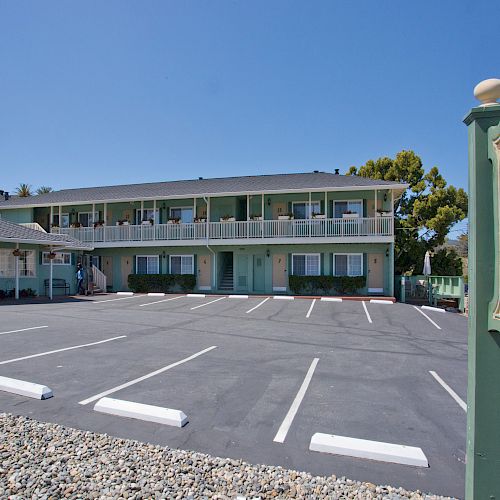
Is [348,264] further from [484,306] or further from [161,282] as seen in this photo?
[484,306]

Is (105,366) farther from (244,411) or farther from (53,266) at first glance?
(53,266)

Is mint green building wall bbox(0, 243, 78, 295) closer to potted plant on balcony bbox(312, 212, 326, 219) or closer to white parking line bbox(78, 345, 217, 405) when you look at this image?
potted plant on balcony bbox(312, 212, 326, 219)

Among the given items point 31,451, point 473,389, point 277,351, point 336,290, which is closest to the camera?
point 473,389

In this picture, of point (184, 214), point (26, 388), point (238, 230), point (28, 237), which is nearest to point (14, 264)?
point (28, 237)

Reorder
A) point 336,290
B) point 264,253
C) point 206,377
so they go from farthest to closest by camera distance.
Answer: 1. point 264,253
2. point 336,290
3. point 206,377

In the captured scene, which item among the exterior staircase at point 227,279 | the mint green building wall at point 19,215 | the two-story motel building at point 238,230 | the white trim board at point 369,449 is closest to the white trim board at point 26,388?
the white trim board at point 369,449

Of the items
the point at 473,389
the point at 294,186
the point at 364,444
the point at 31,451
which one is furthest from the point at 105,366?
the point at 294,186

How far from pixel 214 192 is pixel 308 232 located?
241 inches

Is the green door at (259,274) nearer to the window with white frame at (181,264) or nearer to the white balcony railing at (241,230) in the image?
the white balcony railing at (241,230)

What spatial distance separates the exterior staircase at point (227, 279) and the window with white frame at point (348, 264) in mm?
6442

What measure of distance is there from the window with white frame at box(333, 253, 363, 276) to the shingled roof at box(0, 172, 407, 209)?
3.78m

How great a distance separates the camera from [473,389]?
2207mm

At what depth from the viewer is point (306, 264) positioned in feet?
69.0

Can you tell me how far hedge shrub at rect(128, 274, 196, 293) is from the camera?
2214 cm
